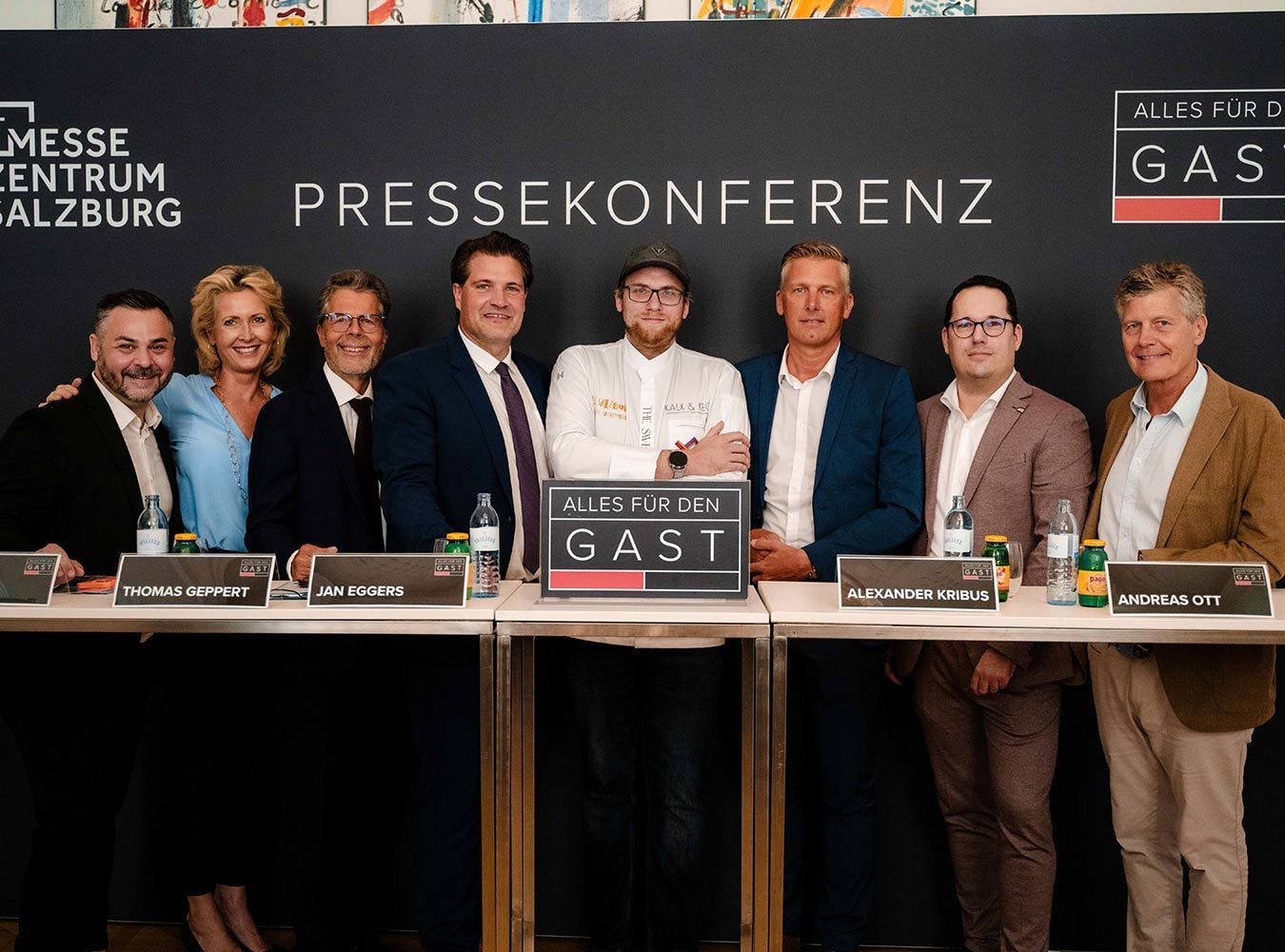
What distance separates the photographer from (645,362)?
2820 mm

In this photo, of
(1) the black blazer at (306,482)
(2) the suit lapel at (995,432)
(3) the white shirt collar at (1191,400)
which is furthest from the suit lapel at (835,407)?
(1) the black blazer at (306,482)

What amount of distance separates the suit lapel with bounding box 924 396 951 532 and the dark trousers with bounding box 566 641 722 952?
72cm

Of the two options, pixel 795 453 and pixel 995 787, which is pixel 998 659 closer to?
pixel 995 787

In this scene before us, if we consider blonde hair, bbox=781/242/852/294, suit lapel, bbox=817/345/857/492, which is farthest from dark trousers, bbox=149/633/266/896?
blonde hair, bbox=781/242/852/294

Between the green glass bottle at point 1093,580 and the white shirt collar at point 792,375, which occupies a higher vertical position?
the white shirt collar at point 792,375

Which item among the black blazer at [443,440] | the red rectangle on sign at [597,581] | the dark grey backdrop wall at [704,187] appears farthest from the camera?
the dark grey backdrop wall at [704,187]

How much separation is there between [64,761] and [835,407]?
2245mm

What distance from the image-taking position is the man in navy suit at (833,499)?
2732 millimetres

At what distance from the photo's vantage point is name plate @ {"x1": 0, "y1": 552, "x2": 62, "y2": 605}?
2242mm

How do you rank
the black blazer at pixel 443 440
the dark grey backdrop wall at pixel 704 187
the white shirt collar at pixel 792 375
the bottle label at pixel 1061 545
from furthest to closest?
1. the dark grey backdrop wall at pixel 704 187
2. the white shirt collar at pixel 792 375
3. the black blazer at pixel 443 440
4. the bottle label at pixel 1061 545

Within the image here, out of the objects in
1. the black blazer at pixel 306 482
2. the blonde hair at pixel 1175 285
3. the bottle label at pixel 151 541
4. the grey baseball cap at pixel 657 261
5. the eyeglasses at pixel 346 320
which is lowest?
the bottle label at pixel 151 541

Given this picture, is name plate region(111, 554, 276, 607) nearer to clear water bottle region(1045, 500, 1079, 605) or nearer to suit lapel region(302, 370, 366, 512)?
suit lapel region(302, 370, 366, 512)

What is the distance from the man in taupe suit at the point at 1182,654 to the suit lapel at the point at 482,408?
159 cm

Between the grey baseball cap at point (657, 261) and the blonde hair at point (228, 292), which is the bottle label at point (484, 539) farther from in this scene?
the blonde hair at point (228, 292)
